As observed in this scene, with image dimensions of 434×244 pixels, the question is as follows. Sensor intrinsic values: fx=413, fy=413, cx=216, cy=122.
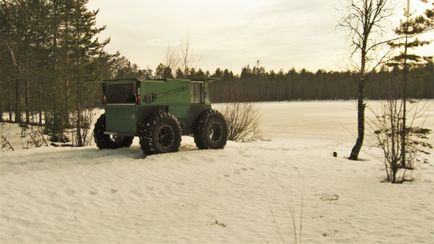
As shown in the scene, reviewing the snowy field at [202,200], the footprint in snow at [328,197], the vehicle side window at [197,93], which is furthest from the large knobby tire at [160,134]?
the footprint in snow at [328,197]

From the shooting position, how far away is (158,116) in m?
10.7

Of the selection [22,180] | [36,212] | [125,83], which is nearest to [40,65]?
[125,83]

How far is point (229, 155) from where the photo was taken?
37.7ft

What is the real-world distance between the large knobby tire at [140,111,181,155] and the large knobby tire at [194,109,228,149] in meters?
0.94

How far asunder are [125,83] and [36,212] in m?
4.95

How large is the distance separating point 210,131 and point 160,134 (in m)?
1.85

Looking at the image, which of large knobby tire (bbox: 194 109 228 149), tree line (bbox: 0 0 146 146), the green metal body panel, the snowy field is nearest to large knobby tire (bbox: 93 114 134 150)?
the snowy field

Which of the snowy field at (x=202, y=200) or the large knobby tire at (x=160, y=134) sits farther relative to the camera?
the large knobby tire at (x=160, y=134)

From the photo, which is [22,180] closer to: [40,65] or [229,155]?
[229,155]

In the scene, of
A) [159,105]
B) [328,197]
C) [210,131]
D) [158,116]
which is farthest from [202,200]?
[210,131]

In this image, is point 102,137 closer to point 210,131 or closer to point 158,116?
point 158,116

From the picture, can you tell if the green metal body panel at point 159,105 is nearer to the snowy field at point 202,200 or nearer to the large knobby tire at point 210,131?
the large knobby tire at point 210,131

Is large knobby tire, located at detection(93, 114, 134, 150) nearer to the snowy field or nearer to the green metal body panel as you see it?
the snowy field

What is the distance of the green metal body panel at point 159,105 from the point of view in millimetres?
10930
